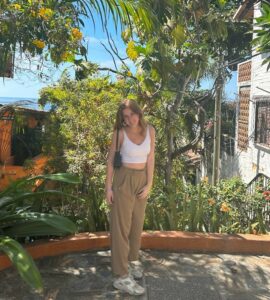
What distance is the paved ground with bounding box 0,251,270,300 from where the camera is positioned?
3.77 metres

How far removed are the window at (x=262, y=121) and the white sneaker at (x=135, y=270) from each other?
7.57 metres

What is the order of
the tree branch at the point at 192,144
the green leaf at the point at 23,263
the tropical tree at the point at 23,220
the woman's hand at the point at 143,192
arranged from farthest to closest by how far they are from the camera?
the tree branch at the point at 192,144 → the woman's hand at the point at 143,192 → the tropical tree at the point at 23,220 → the green leaf at the point at 23,263

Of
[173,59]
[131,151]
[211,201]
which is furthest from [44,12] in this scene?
[211,201]

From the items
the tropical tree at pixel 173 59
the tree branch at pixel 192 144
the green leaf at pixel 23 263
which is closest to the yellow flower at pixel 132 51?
the tropical tree at pixel 173 59

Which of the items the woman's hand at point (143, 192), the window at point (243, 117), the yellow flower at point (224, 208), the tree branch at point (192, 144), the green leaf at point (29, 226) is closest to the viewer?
the woman's hand at point (143, 192)

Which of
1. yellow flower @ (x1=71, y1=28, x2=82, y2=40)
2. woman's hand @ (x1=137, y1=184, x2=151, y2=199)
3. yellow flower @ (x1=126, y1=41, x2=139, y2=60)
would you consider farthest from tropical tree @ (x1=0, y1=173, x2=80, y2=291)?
yellow flower @ (x1=126, y1=41, x2=139, y2=60)

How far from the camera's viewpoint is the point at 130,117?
3.78m

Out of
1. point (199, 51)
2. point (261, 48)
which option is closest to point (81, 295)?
point (199, 51)

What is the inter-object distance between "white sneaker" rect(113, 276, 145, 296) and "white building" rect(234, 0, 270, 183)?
7805 millimetres

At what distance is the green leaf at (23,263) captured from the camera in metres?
3.35

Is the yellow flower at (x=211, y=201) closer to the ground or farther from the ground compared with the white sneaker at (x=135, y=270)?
farther from the ground

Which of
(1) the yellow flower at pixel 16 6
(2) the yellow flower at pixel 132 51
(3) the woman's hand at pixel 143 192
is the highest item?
(1) the yellow flower at pixel 16 6

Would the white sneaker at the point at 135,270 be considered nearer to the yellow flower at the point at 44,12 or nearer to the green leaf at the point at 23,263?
the green leaf at the point at 23,263

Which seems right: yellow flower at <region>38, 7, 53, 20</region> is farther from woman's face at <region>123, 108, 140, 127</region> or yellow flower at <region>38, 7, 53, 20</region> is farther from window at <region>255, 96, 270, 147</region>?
window at <region>255, 96, 270, 147</region>
